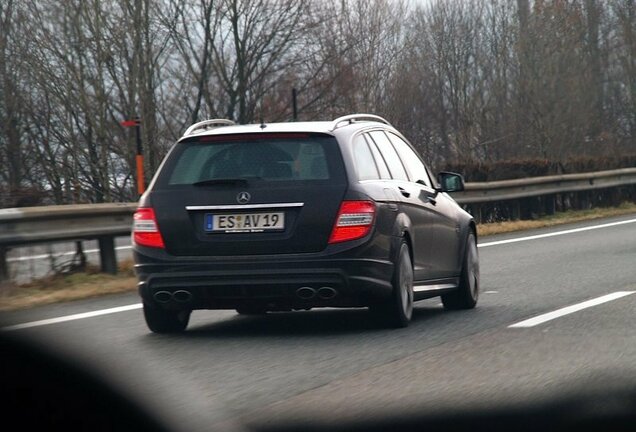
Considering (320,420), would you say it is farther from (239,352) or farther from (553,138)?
(553,138)

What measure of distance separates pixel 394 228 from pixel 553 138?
159 feet

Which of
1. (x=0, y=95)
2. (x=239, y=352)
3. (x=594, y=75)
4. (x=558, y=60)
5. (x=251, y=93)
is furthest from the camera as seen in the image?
(x=594, y=75)

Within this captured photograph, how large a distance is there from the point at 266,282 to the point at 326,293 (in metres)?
0.36

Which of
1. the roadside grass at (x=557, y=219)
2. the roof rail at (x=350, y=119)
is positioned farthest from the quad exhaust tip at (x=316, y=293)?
the roadside grass at (x=557, y=219)

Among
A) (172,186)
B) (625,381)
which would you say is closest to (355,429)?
(625,381)

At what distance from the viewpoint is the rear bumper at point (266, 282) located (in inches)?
313

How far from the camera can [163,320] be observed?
8547 mm

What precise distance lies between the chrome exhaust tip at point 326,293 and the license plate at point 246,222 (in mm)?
438

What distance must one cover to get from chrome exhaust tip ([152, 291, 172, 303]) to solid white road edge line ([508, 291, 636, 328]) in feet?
7.17

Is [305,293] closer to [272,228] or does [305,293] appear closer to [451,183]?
[272,228]

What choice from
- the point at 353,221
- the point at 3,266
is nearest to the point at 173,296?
the point at 353,221

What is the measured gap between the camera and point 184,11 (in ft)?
127

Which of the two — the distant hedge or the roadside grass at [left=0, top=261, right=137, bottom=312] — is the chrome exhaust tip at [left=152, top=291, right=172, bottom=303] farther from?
the distant hedge

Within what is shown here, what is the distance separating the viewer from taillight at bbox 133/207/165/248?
833 cm
